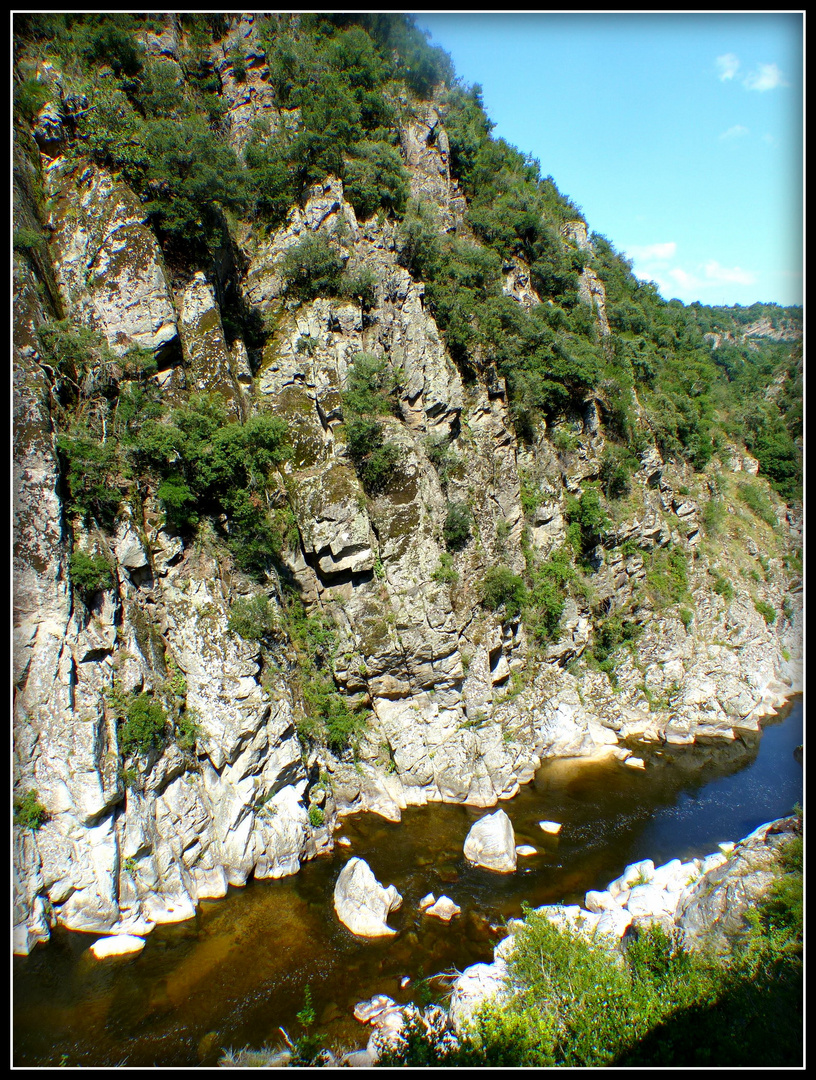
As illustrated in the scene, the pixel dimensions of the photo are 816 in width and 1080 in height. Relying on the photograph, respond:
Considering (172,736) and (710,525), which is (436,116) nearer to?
(710,525)

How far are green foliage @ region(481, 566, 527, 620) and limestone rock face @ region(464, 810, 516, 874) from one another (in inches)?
329

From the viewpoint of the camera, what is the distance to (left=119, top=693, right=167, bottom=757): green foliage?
42.3 feet

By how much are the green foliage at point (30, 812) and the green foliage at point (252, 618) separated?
6167 millimetres

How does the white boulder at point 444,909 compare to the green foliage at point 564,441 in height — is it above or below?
below

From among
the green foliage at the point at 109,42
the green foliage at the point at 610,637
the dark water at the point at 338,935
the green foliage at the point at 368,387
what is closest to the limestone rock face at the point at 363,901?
the dark water at the point at 338,935

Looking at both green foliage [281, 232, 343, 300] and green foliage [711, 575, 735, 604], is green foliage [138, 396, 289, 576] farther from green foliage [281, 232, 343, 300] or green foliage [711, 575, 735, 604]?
green foliage [711, 575, 735, 604]

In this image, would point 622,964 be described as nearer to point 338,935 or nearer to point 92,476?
point 338,935

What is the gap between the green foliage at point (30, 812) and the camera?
11.5 m

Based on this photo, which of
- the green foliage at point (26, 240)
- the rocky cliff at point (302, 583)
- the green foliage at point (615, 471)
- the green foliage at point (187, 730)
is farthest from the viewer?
the green foliage at point (615, 471)

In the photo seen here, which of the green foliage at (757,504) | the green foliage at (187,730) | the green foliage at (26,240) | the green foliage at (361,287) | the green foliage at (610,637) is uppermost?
the green foliage at (361,287)

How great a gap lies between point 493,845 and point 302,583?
11.3m

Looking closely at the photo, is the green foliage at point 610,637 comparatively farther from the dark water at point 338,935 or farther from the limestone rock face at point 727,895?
the limestone rock face at point 727,895

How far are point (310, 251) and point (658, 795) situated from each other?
26638mm
